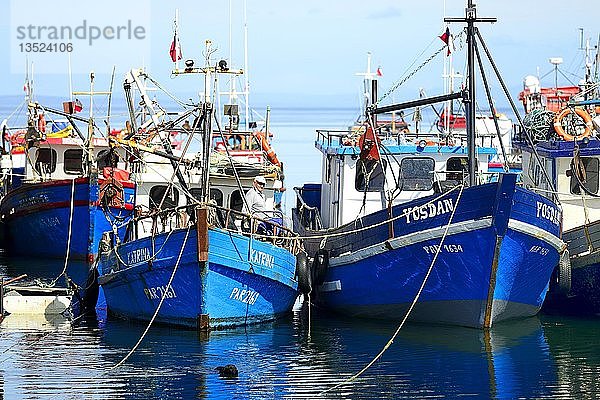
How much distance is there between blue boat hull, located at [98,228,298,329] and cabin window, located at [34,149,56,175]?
1034 centimetres

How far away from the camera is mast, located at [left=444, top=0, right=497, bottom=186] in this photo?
658 inches

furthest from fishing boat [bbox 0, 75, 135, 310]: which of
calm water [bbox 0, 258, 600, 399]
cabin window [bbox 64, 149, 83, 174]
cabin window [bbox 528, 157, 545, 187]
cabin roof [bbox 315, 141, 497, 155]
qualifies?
cabin window [bbox 528, 157, 545, 187]

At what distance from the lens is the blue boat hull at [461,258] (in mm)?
16312

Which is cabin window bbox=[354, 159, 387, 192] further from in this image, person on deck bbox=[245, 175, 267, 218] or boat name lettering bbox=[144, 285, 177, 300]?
boat name lettering bbox=[144, 285, 177, 300]

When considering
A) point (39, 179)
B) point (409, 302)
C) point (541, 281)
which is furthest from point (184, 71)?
point (39, 179)

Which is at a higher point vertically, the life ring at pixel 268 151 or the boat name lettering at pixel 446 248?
the life ring at pixel 268 151

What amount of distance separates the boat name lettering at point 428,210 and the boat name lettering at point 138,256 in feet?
12.1

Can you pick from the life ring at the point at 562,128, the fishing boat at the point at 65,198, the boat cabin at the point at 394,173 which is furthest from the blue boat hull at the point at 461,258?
the fishing boat at the point at 65,198

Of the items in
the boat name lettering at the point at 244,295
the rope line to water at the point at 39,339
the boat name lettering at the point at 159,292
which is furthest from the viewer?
the boat name lettering at the point at 244,295

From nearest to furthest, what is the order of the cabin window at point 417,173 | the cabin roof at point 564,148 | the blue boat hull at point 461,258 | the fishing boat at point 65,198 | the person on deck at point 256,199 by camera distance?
the blue boat hull at point 461,258, the cabin roof at point 564,148, the person on deck at point 256,199, the cabin window at point 417,173, the fishing boat at point 65,198

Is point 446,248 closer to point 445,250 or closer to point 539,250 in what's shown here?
point 445,250

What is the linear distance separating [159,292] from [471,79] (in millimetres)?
5394

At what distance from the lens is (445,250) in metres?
16.8

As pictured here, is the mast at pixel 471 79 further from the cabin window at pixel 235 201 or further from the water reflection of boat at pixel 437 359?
the cabin window at pixel 235 201
